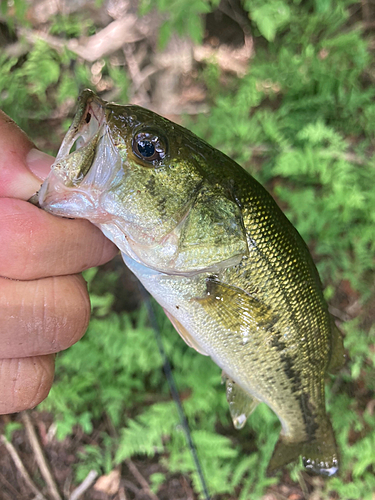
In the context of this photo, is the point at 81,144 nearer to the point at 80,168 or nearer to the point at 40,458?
the point at 80,168

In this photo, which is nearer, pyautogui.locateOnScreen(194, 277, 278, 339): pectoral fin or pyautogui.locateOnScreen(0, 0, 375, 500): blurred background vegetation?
pyautogui.locateOnScreen(194, 277, 278, 339): pectoral fin

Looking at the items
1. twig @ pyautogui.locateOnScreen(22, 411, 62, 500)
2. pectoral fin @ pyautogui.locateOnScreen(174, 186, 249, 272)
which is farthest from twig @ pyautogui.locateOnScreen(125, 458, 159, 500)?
pectoral fin @ pyautogui.locateOnScreen(174, 186, 249, 272)

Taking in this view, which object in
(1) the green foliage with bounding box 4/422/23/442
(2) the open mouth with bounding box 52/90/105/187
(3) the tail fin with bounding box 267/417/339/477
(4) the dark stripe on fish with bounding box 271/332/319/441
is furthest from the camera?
(1) the green foliage with bounding box 4/422/23/442

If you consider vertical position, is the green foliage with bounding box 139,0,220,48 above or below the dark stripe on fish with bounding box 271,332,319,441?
above

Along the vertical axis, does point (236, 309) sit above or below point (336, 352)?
above

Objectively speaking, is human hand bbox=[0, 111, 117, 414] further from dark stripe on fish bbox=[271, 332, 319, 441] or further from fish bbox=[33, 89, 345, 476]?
dark stripe on fish bbox=[271, 332, 319, 441]

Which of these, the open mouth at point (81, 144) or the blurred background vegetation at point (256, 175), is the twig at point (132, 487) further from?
the open mouth at point (81, 144)

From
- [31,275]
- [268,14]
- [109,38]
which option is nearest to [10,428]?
[31,275]

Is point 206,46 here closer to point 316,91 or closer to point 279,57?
point 279,57

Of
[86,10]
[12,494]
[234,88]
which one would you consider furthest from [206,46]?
[12,494]

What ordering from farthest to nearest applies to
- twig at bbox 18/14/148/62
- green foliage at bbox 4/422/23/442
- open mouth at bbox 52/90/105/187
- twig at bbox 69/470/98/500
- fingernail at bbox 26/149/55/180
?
twig at bbox 18/14/148/62, green foliage at bbox 4/422/23/442, twig at bbox 69/470/98/500, fingernail at bbox 26/149/55/180, open mouth at bbox 52/90/105/187
